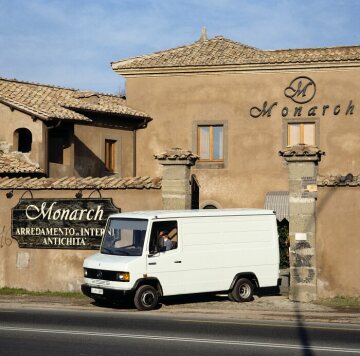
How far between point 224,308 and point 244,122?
16059 mm

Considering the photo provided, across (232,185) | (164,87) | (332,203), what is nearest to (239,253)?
(332,203)

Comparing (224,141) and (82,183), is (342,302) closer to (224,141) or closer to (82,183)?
(82,183)

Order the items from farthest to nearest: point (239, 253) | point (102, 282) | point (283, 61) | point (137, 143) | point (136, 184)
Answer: point (137, 143)
point (283, 61)
point (136, 184)
point (239, 253)
point (102, 282)

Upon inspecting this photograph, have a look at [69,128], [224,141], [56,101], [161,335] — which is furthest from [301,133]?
[161,335]

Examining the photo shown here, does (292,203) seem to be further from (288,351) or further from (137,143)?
(137,143)

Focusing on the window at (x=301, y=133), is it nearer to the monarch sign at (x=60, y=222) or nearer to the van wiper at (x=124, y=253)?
the monarch sign at (x=60, y=222)

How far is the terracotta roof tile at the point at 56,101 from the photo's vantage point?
1164 inches

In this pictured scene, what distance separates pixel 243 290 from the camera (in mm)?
19391

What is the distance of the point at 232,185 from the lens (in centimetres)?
3328

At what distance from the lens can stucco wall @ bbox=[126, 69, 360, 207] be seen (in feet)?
105

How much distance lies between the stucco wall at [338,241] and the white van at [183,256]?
120 cm

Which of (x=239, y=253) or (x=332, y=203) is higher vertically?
(x=332, y=203)

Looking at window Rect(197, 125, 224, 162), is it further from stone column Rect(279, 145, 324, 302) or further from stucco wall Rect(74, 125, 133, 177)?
stone column Rect(279, 145, 324, 302)

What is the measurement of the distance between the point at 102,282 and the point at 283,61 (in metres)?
17.2
